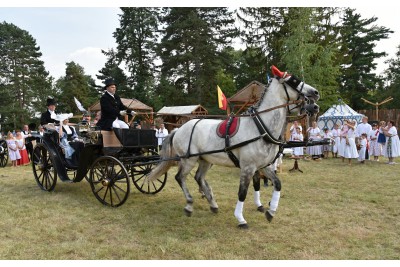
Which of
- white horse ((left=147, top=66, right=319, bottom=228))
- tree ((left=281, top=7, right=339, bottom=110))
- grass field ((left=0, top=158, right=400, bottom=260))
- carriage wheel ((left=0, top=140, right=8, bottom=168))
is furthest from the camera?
tree ((left=281, top=7, right=339, bottom=110))

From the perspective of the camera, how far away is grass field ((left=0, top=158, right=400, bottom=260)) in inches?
152

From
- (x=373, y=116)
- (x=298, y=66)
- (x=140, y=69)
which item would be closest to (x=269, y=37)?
(x=298, y=66)

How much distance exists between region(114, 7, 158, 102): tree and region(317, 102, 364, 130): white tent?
23.2 metres

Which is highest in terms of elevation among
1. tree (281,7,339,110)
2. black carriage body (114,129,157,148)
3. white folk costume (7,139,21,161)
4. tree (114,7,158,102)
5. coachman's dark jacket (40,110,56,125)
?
tree (114,7,158,102)

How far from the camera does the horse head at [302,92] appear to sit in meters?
4.48

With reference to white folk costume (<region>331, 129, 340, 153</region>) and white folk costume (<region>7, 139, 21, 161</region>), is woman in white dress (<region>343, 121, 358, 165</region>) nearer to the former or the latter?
white folk costume (<region>331, 129, 340, 153</region>)

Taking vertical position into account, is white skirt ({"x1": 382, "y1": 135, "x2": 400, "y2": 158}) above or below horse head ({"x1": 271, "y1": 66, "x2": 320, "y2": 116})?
below

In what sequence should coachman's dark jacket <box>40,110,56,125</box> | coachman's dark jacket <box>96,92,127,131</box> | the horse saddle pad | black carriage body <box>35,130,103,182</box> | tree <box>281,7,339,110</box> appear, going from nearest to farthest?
1. the horse saddle pad
2. coachman's dark jacket <box>96,92,127,131</box>
3. black carriage body <box>35,130,103,182</box>
4. coachman's dark jacket <box>40,110,56,125</box>
5. tree <box>281,7,339,110</box>

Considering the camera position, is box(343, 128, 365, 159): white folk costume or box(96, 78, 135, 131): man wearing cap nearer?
box(96, 78, 135, 131): man wearing cap

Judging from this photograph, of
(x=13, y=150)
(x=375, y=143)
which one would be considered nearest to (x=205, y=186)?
(x=375, y=143)

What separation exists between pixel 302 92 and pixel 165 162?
273 cm

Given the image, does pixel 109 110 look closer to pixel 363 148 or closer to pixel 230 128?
pixel 230 128

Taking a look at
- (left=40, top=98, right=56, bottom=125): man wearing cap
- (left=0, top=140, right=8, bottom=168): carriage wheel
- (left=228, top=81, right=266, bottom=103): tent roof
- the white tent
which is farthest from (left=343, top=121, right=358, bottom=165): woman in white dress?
(left=0, top=140, right=8, bottom=168): carriage wheel

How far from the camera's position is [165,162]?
572 centimetres
